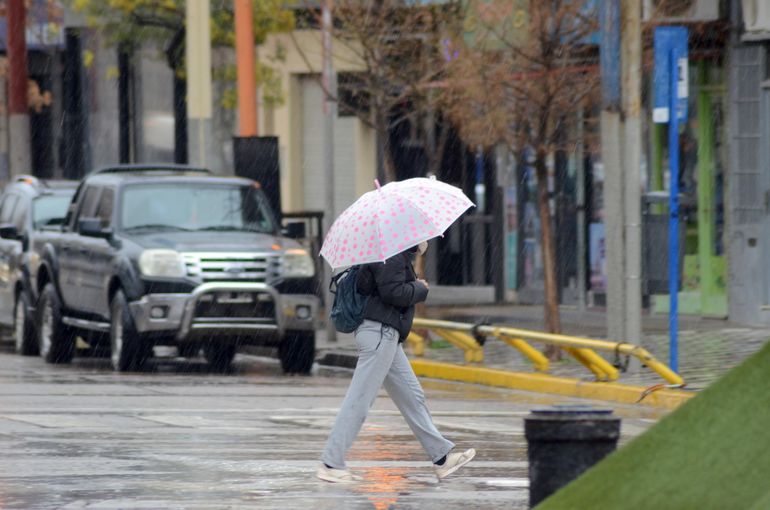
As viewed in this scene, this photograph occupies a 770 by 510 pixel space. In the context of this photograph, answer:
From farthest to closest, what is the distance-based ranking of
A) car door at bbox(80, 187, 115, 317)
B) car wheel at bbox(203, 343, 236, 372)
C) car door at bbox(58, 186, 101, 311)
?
car wheel at bbox(203, 343, 236, 372), car door at bbox(58, 186, 101, 311), car door at bbox(80, 187, 115, 317)

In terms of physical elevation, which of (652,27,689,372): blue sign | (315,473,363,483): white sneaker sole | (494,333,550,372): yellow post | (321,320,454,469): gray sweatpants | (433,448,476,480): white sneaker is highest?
(652,27,689,372): blue sign

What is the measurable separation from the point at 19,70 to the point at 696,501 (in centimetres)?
2685

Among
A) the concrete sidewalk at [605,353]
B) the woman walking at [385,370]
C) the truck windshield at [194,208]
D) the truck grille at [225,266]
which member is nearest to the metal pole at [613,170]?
the concrete sidewalk at [605,353]

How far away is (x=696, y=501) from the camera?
7527mm

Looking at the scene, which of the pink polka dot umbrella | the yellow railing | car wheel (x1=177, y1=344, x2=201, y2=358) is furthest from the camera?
car wheel (x1=177, y1=344, x2=201, y2=358)

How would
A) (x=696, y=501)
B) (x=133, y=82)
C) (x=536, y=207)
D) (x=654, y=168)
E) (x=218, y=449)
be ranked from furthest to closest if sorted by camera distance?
(x=133, y=82), (x=536, y=207), (x=654, y=168), (x=218, y=449), (x=696, y=501)

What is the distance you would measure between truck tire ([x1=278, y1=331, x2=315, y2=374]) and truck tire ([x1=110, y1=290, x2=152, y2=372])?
4.48ft

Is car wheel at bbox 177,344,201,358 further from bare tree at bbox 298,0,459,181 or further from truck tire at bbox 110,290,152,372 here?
bare tree at bbox 298,0,459,181

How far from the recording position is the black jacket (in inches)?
415

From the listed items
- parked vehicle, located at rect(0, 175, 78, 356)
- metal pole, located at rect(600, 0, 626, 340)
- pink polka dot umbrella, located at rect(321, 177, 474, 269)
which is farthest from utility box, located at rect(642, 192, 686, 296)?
parked vehicle, located at rect(0, 175, 78, 356)

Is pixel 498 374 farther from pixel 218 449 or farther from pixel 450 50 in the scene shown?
pixel 218 449

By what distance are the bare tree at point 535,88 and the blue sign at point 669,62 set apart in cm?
188

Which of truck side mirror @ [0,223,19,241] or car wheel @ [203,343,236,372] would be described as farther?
truck side mirror @ [0,223,19,241]

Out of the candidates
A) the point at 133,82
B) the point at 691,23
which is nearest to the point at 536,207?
the point at 691,23
